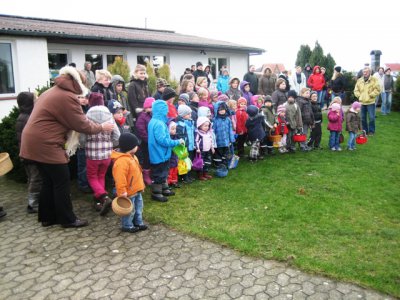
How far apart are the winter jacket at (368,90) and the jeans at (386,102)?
5713 mm

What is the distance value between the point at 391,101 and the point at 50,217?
16.9 metres

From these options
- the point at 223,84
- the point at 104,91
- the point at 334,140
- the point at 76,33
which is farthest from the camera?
the point at 76,33

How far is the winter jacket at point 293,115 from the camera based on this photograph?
30.6 ft

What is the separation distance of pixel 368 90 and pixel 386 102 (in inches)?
251

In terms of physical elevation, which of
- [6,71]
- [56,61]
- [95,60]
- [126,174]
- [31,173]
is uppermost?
[95,60]

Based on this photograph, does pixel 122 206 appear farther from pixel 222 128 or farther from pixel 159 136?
pixel 222 128

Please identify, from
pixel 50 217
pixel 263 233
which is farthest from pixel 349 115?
pixel 50 217

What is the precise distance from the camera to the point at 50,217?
17.5ft

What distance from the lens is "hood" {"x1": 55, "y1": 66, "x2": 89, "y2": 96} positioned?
484cm

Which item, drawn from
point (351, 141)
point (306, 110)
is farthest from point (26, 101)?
point (351, 141)

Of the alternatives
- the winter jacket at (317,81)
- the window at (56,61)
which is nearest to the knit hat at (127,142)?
the window at (56,61)

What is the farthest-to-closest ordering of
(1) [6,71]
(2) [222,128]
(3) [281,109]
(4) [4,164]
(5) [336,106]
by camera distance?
1. (1) [6,71]
2. (5) [336,106]
3. (3) [281,109]
4. (2) [222,128]
5. (4) [4,164]

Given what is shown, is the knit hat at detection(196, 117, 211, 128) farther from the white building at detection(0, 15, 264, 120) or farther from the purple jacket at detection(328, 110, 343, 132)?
the white building at detection(0, 15, 264, 120)

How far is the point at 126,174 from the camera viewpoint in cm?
496
